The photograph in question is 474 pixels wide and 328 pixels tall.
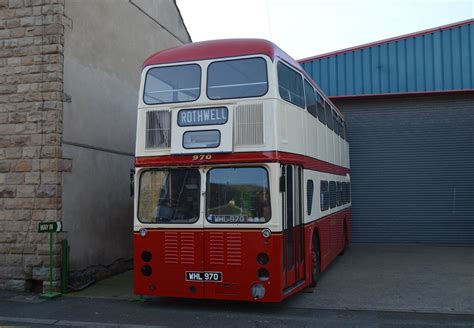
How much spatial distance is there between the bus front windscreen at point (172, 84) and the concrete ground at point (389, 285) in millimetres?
3602

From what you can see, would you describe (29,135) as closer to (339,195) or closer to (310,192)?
(310,192)

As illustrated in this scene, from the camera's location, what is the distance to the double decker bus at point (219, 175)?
7.81 metres

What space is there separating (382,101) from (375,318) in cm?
1069

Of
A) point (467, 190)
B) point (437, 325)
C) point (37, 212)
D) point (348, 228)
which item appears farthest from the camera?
point (467, 190)

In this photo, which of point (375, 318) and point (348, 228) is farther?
point (348, 228)

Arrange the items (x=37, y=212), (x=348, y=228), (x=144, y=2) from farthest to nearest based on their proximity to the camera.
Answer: (x=348, y=228) < (x=144, y=2) < (x=37, y=212)

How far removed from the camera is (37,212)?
9.70 meters

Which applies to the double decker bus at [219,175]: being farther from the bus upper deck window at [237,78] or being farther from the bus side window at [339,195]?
the bus side window at [339,195]

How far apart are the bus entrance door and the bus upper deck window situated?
130 cm

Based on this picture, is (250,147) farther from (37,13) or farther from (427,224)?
(427,224)

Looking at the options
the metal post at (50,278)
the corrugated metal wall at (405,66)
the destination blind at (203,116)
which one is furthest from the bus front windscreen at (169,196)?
the corrugated metal wall at (405,66)

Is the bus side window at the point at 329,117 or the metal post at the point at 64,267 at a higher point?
the bus side window at the point at 329,117

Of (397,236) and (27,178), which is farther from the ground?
(27,178)

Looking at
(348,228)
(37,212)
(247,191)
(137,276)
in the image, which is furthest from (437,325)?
(348,228)
